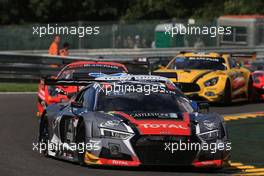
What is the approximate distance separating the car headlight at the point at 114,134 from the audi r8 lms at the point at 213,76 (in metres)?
10.1

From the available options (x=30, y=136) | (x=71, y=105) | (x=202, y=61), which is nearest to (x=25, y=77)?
(x=202, y=61)

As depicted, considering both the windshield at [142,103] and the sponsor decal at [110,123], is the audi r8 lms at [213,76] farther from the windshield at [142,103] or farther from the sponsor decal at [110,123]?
the sponsor decal at [110,123]

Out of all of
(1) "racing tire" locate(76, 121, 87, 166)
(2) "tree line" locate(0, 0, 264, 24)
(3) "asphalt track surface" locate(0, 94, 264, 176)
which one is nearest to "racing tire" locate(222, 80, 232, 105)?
(3) "asphalt track surface" locate(0, 94, 264, 176)

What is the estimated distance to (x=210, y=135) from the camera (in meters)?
11.1

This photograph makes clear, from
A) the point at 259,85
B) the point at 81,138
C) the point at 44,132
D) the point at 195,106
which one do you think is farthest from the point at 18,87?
the point at 81,138

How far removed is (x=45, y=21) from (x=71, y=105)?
43117mm

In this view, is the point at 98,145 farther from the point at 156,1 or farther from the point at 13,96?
the point at 156,1

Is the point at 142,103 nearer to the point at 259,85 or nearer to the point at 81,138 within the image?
the point at 81,138

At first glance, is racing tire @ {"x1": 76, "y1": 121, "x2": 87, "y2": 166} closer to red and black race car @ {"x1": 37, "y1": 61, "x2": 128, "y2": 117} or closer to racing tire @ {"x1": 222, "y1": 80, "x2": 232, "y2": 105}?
red and black race car @ {"x1": 37, "y1": 61, "x2": 128, "y2": 117}

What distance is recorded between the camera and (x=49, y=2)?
54125 mm

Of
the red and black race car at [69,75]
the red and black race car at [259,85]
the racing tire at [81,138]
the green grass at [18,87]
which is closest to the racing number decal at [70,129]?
the racing tire at [81,138]

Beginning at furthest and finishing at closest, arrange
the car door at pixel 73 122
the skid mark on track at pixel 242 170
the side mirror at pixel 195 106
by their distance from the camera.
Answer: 1. the side mirror at pixel 195 106
2. the car door at pixel 73 122
3. the skid mark on track at pixel 242 170

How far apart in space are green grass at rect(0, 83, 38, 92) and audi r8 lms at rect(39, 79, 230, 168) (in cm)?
1385

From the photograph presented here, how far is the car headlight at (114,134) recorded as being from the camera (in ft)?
35.5
